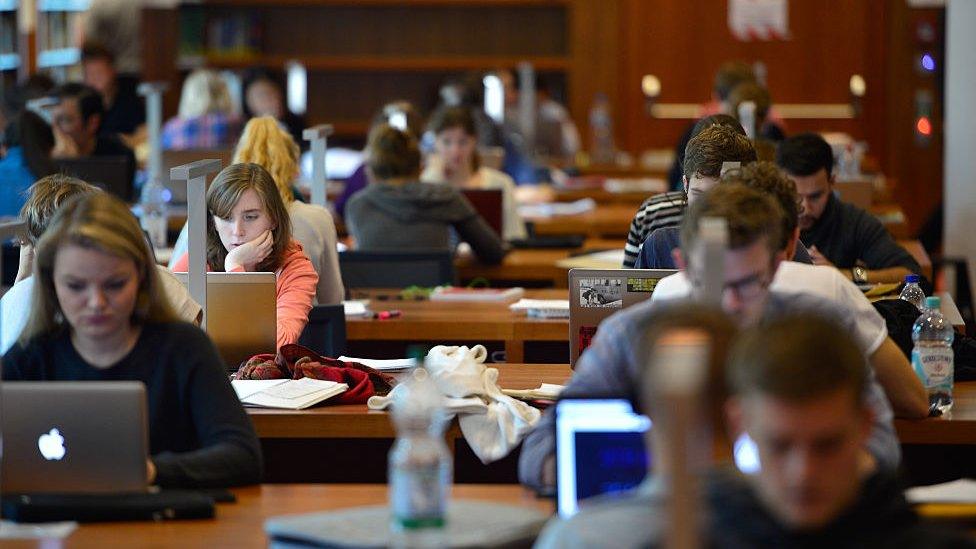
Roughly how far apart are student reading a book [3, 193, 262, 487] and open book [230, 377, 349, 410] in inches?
20.8

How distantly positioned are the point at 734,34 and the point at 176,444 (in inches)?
367

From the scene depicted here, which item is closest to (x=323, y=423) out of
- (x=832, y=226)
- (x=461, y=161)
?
(x=832, y=226)

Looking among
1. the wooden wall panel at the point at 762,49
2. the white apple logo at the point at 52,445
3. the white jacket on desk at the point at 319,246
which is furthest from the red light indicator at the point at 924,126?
the white apple logo at the point at 52,445

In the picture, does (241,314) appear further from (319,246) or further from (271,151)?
(271,151)

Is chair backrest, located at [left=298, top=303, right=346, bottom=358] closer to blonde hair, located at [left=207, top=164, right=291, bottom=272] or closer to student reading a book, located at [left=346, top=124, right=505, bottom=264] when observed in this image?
blonde hair, located at [left=207, top=164, right=291, bottom=272]

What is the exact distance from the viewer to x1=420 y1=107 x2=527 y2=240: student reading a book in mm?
7164

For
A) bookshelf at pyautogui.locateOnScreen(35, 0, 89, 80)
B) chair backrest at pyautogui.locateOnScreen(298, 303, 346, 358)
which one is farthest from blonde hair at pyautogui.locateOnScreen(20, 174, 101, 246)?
bookshelf at pyautogui.locateOnScreen(35, 0, 89, 80)

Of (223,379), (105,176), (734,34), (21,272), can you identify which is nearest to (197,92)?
(105,176)

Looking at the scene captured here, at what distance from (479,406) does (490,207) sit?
330cm

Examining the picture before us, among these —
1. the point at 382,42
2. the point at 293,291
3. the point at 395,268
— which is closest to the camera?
the point at 293,291

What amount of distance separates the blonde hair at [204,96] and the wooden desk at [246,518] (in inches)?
277

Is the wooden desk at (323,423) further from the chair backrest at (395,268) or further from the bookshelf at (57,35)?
the bookshelf at (57,35)

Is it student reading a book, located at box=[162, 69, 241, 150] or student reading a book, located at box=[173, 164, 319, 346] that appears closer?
student reading a book, located at box=[173, 164, 319, 346]

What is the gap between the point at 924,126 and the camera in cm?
1113
